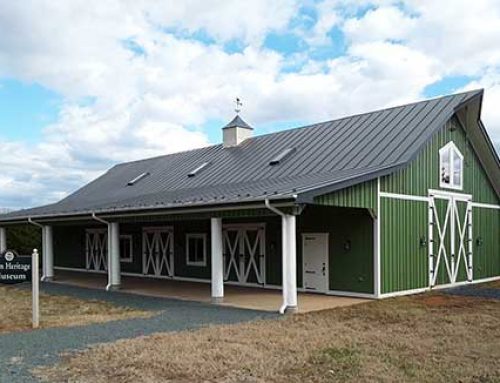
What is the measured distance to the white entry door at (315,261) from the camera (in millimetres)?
15008

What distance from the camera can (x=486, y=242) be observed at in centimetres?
1861

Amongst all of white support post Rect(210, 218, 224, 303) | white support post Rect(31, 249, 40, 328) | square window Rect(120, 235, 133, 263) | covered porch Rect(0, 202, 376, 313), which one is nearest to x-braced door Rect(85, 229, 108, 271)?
covered porch Rect(0, 202, 376, 313)

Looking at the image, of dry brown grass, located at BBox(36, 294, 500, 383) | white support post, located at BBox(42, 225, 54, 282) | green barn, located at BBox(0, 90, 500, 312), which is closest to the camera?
dry brown grass, located at BBox(36, 294, 500, 383)

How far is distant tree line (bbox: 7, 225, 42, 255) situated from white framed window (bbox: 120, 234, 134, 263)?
6.34 metres

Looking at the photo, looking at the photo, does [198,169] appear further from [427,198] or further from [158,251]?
[427,198]

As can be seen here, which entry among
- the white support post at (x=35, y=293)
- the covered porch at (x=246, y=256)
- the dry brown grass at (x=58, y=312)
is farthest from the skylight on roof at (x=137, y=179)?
the white support post at (x=35, y=293)

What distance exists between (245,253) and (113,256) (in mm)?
3791

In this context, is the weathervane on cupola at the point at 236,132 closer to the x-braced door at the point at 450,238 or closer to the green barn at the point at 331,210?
the green barn at the point at 331,210

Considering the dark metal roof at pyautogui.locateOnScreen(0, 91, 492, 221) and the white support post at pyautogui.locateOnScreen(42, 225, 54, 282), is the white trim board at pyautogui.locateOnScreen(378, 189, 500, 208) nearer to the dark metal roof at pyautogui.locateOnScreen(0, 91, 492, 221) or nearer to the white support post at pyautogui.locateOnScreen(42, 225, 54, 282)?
the dark metal roof at pyautogui.locateOnScreen(0, 91, 492, 221)

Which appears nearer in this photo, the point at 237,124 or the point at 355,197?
the point at 355,197

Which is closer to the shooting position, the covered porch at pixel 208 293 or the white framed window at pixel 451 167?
→ the covered porch at pixel 208 293

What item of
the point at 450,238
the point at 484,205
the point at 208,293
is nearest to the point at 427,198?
the point at 450,238

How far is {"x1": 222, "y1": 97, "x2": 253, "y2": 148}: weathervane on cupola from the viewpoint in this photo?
21.3m

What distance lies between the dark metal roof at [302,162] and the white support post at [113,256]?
0.67 m
